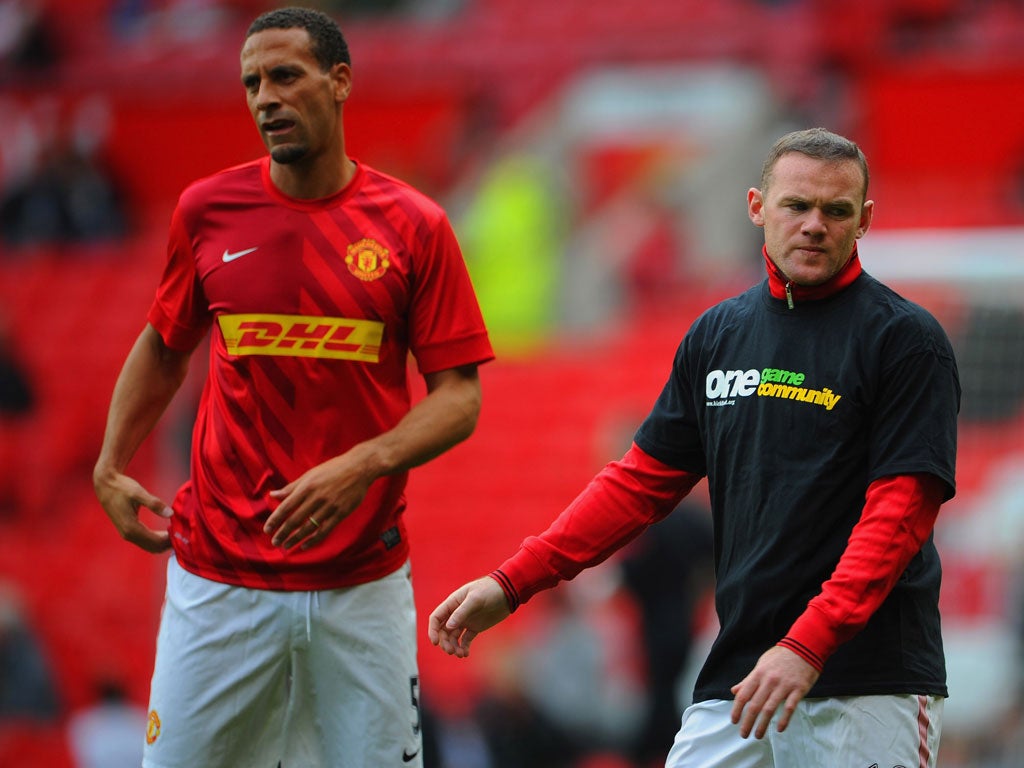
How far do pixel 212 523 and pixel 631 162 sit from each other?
10798mm

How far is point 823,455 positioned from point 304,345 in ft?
4.12

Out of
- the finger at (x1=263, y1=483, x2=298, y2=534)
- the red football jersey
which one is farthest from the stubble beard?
the finger at (x1=263, y1=483, x2=298, y2=534)

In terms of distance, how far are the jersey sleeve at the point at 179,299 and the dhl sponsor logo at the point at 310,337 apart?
0.24 m

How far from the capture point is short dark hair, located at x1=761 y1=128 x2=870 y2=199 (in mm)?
3045

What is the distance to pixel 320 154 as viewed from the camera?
370cm

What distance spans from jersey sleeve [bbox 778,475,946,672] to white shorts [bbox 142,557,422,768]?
1.11m

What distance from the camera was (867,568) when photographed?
284 centimetres

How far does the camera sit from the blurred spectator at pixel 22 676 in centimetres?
933

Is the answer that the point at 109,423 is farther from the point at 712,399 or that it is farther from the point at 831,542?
the point at 831,542

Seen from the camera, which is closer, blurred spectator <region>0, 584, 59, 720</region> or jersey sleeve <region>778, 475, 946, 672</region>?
jersey sleeve <region>778, 475, 946, 672</region>

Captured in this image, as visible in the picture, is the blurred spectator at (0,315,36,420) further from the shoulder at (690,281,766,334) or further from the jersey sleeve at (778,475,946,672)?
the jersey sleeve at (778,475,946,672)

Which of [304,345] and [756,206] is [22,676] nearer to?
[304,345]

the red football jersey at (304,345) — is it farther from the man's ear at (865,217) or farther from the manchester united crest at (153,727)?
the man's ear at (865,217)

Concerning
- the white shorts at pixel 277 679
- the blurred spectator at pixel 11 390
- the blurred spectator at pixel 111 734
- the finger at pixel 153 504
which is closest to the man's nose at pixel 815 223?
the white shorts at pixel 277 679
